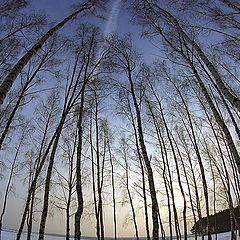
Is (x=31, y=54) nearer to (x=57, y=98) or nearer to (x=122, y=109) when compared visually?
(x=122, y=109)

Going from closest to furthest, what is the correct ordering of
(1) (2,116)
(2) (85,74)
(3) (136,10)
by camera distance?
(3) (136,10)
(2) (85,74)
(1) (2,116)

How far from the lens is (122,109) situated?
1177cm

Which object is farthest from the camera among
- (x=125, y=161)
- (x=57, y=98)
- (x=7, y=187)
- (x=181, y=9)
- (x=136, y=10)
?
(x=125, y=161)

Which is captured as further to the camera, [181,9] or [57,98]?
[57,98]

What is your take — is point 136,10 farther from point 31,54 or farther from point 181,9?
point 31,54

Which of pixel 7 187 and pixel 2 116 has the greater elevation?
pixel 2 116

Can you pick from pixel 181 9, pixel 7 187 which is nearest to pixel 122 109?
pixel 181 9

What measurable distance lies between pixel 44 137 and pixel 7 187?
256 inches

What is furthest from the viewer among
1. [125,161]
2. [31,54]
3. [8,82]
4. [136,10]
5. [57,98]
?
[125,161]

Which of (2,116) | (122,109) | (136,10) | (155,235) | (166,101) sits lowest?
(155,235)

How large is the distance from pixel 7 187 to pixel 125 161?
9268mm

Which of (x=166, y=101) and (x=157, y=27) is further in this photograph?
(x=166, y=101)

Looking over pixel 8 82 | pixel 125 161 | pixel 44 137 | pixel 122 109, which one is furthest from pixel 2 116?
pixel 125 161

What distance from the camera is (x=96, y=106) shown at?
40.7 feet
